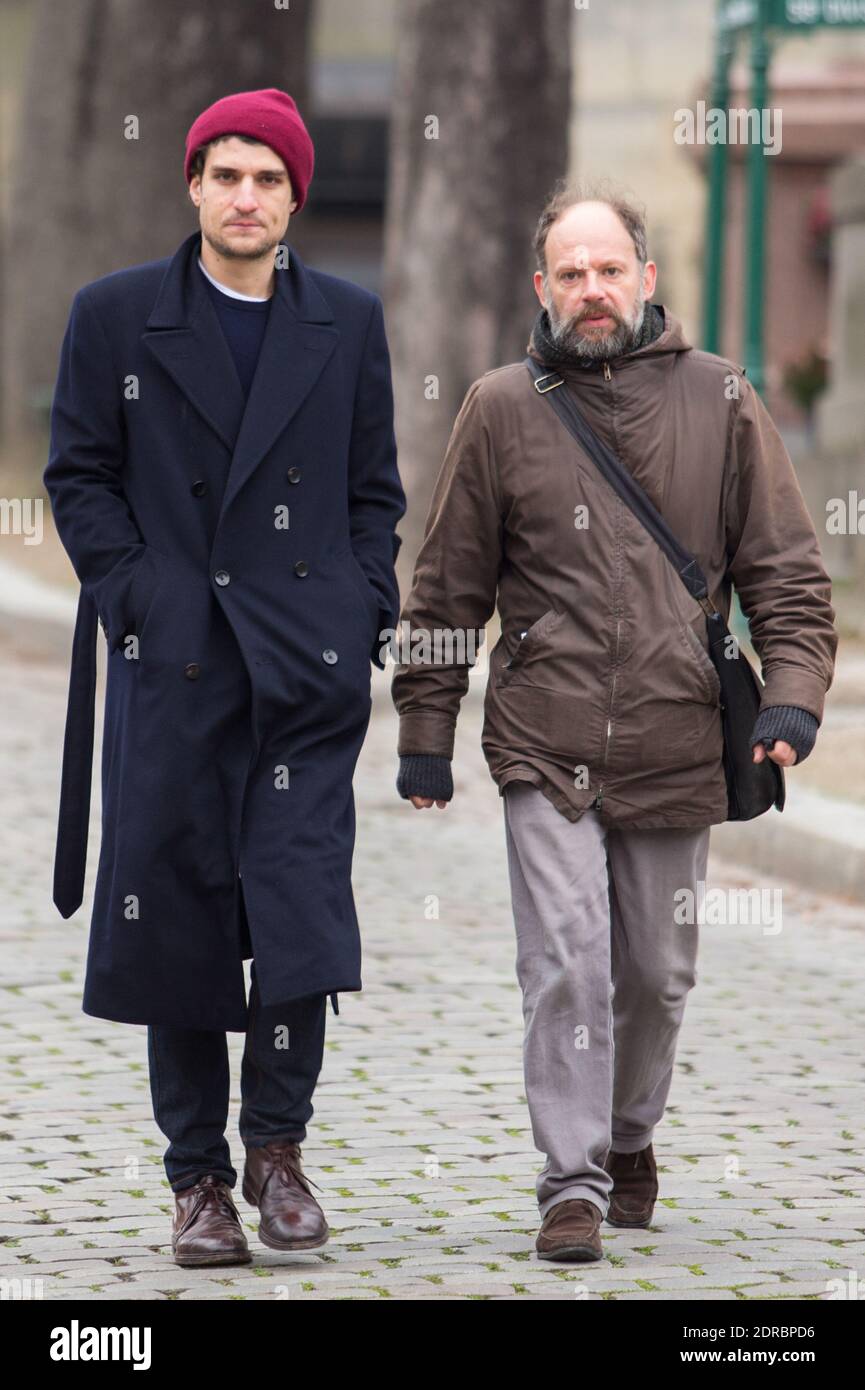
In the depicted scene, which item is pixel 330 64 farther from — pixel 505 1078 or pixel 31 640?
pixel 505 1078

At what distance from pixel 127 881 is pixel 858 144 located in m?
27.6

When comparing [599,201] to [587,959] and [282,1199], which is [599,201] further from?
[282,1199]

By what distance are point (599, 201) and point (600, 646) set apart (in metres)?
0.81

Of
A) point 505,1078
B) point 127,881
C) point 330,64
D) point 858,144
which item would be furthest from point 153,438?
point 330,64

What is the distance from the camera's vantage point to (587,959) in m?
4.86

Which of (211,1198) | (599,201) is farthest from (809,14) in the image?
(211,1198)

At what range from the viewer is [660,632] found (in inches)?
192

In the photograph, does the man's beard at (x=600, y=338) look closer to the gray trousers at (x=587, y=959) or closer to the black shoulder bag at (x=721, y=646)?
the black shoulder bag at (x=721, y=646)

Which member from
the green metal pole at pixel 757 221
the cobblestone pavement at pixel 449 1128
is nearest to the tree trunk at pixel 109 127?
the green metal pole at pixel 757 221

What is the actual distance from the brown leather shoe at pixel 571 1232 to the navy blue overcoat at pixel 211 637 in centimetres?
54

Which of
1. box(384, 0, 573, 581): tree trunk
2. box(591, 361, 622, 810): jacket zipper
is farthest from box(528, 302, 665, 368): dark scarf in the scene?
box(384, 0, 573, 581): tree trunk

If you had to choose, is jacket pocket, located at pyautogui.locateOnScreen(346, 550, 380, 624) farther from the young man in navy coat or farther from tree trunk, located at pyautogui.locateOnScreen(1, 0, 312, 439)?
tree trunk, located at pyautogui.locateOnScreen(1, 0, 312, 439)

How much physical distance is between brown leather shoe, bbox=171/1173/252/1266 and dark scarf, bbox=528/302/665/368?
1.59 meters

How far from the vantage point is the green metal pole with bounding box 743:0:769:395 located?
12945 mm
